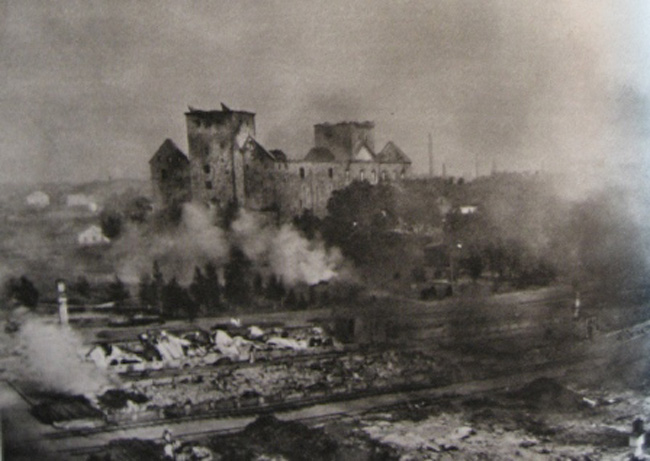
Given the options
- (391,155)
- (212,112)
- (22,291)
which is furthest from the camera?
(391,155)

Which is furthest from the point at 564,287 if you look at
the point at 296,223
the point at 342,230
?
the point at 296,223

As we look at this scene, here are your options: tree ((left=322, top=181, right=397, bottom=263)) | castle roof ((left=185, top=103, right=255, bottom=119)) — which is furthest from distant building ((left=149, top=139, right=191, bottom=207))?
tree ((left=322, top=181, right=397, bottom=263))

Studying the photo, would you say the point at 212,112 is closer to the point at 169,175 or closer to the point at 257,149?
the point at 257,149

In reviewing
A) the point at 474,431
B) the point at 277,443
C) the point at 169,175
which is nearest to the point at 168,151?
the point at 169,175

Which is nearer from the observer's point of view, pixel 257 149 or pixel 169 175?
pixel 169 175

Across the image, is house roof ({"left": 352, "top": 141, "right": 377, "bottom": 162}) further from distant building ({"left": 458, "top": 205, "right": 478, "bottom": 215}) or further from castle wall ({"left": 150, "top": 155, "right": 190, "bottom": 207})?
castle wall ({"left": 150, "top": 155, "right": 190, "bottom": 207})

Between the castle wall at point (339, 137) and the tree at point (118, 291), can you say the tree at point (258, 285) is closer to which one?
the tree at point (118, 291)

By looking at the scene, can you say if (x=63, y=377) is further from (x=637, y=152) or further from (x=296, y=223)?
(x=637, y=152)
